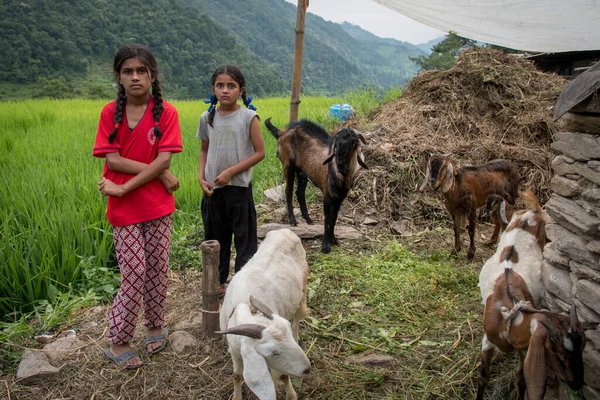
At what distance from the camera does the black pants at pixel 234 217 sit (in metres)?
3.49

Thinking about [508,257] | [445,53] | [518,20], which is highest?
[445,53]

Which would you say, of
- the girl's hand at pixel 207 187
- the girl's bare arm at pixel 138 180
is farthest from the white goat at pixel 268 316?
the girl's bare arm at pixel 138 180

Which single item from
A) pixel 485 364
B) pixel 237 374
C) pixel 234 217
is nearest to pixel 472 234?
pixel 485 364

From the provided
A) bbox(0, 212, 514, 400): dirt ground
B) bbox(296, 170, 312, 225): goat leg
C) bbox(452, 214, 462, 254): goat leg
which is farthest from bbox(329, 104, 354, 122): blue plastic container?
bbox(0, 212, 514, 400): dirt ground

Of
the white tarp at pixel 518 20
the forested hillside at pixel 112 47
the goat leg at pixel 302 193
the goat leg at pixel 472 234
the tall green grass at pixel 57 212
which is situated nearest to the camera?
the tall green grass at pixel 57 212

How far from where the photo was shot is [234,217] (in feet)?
11.5

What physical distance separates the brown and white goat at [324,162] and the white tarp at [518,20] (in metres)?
1.95

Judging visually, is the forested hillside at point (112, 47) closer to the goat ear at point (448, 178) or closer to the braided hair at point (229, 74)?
the goat ear at point (448, 178)

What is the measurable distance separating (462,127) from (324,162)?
142 inches

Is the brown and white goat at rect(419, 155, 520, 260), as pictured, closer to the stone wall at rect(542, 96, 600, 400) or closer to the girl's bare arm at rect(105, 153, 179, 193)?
the stone wall at rect(542, 96, 600, 400)

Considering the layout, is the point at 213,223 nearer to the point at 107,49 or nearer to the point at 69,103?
the point at 69,103

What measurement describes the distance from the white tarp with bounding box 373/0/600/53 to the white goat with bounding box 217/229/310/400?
158 inches

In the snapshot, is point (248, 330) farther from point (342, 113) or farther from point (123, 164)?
point (342, 113)

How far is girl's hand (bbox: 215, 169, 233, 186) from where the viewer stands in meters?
3.29
